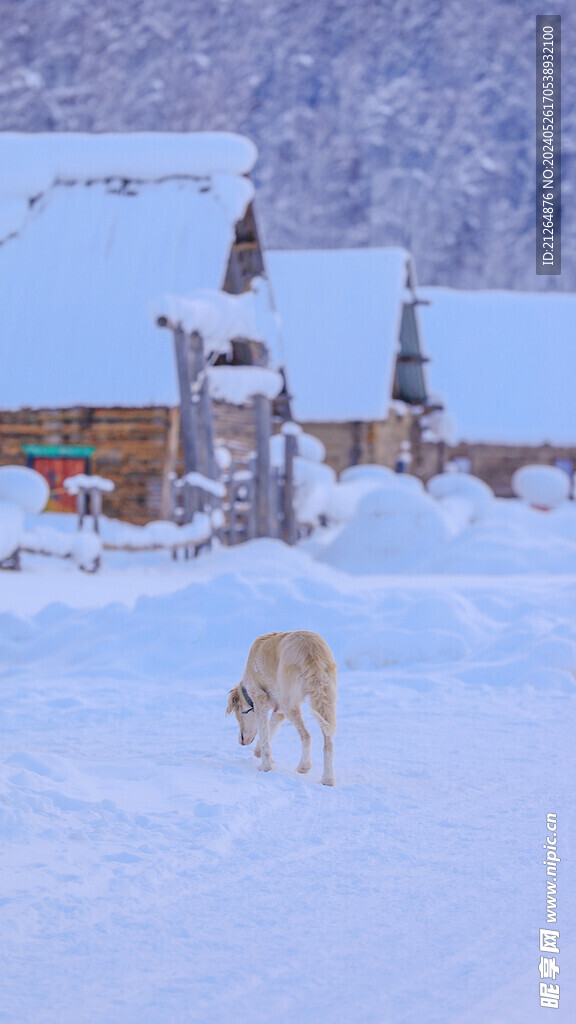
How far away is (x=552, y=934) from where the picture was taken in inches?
110

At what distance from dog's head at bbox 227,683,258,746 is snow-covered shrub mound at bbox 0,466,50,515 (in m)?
8.53

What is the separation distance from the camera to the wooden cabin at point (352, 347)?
25.2 m

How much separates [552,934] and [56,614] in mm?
6252

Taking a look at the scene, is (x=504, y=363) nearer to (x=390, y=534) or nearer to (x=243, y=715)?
→ (x=390, y=534)

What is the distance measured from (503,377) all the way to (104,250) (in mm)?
18418

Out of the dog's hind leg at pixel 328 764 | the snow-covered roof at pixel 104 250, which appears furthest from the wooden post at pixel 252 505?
the dog's hind leg at pixel 328 764

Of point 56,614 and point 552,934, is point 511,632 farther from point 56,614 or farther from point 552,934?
point 552,934

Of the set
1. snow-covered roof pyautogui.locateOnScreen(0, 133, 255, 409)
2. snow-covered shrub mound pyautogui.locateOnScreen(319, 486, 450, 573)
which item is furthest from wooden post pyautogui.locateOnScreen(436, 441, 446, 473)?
snow-covered shrub mound pyautogui.locateOnScreen(319, 486, 450, 573)

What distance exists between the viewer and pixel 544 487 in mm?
28516

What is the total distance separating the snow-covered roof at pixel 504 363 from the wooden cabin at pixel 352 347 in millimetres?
3911

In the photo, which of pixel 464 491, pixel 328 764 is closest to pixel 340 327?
pixel 464 491

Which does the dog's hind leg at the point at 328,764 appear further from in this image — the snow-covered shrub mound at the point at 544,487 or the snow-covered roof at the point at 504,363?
the snow-covered roof at the point at 504,363

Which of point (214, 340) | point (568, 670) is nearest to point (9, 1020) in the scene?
point (568, 670)

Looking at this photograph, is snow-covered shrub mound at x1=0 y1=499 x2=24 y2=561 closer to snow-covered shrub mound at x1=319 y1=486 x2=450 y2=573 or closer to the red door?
snow-covered shrub mound at x1=319 y1=486 x2=450 y2=573
